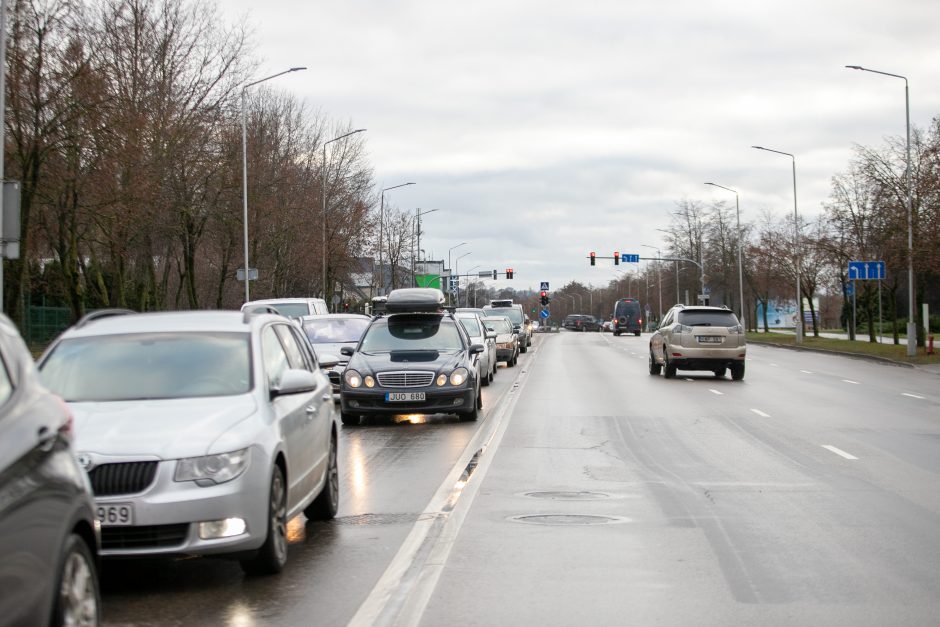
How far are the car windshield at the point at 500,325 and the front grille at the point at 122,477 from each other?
31.8 meters

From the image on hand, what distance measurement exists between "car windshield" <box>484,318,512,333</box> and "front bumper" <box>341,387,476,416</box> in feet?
68.3

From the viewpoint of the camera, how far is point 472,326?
98.8ft

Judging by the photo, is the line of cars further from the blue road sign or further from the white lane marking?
the blue road sign

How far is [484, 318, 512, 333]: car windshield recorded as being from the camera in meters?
38.6

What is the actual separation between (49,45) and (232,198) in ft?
58.8

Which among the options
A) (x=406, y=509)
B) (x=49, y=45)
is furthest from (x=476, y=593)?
(x=49, y=45)

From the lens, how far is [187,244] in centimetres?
4550

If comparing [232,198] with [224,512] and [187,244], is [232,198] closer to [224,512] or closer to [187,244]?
[187,244]

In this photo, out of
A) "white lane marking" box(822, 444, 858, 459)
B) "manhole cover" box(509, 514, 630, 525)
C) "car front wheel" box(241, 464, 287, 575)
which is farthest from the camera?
"white lane marking" box(822, 444, 858, 459)

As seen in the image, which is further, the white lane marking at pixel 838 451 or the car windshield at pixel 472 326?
the car windshield at pixel 472 326

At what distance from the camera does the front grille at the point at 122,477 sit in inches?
255

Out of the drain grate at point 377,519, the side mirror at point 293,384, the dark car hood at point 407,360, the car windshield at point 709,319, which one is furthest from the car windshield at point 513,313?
the side mirror at point 293,384

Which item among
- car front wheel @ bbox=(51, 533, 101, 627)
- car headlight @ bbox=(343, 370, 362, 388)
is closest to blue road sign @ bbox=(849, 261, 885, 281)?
car headlight @ bbox=(343, 370, 362, 388)

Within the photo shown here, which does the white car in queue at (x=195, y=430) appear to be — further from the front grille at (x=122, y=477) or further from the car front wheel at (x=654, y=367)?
the car front wheel at (x=654, y=367)
